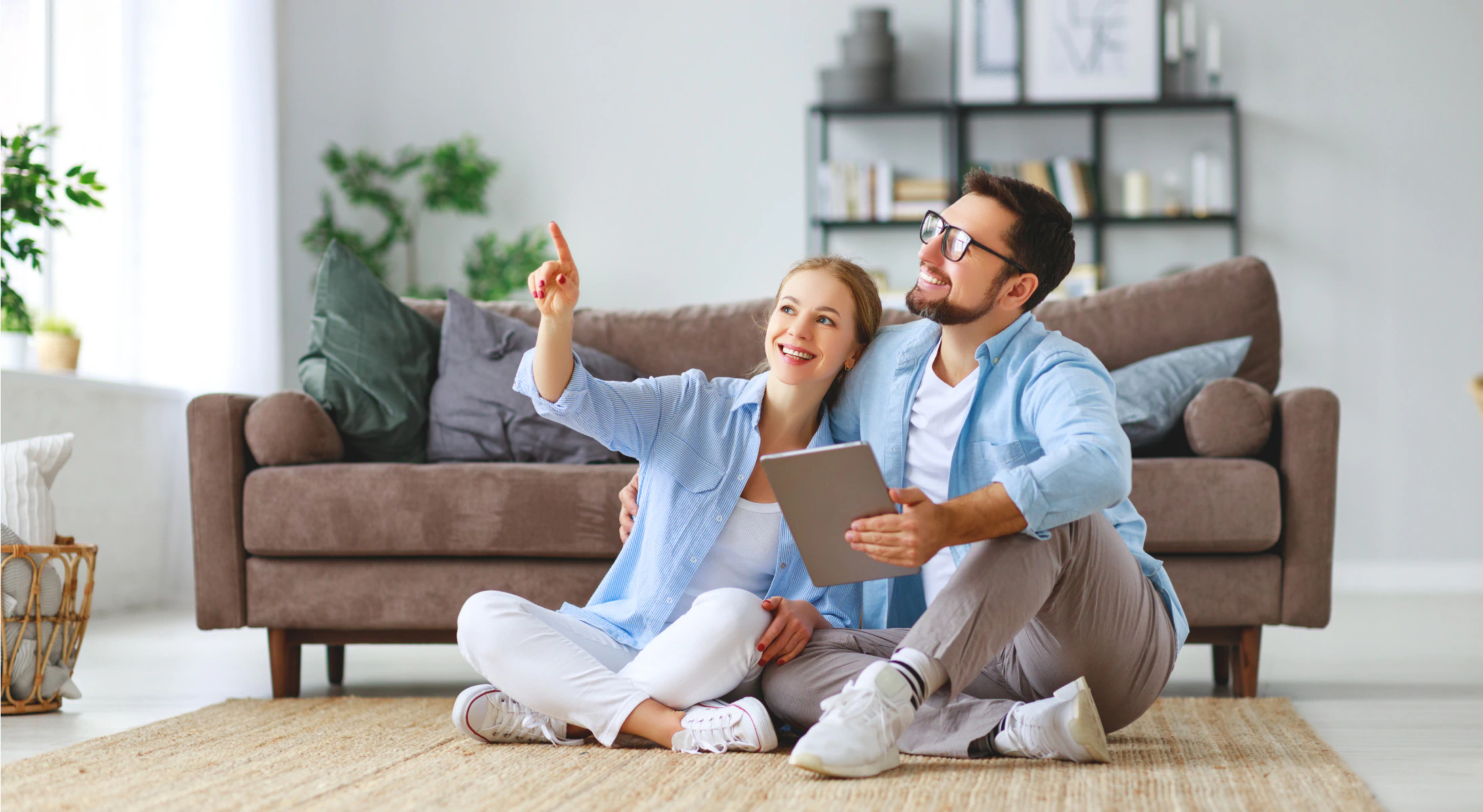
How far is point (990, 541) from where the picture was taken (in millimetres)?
1415

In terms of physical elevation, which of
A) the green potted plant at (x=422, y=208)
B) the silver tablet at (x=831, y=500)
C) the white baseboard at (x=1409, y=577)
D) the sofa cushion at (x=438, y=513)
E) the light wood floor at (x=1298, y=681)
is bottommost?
the white baseboard at (x=1409, y=577)

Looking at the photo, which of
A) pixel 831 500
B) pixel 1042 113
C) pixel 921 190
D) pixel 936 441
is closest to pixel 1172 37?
pixel 1042 113

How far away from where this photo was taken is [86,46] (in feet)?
14.3

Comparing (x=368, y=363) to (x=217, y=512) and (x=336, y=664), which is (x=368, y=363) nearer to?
(x=217, y=512)

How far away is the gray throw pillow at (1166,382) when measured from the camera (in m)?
2.38

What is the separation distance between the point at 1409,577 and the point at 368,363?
13.4 ft

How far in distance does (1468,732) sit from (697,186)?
3774 mm

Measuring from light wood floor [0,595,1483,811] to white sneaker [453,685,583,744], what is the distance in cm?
61

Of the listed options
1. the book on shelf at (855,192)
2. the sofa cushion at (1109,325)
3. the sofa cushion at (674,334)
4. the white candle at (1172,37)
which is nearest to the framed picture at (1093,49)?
the white candle at (1172,37)

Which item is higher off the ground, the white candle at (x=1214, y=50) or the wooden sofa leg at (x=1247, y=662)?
the white candle at (x=1214, y=50)

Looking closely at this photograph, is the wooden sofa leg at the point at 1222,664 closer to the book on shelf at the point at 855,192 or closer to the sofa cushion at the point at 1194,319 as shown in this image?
the sofa cushion at the point at 1194,319

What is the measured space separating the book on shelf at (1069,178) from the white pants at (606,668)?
3652mm

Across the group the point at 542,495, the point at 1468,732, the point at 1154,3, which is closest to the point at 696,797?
the point at 542,495

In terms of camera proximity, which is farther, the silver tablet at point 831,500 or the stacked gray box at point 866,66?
the stacked gray box at point 866,66
